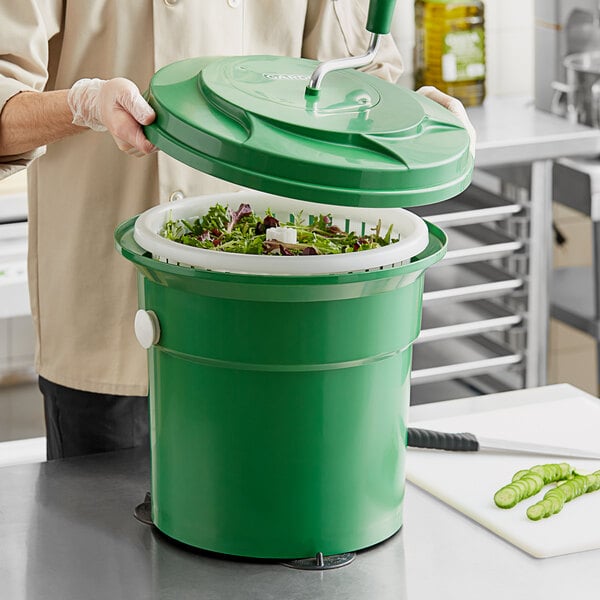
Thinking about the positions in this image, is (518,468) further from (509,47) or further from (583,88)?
(509,47)

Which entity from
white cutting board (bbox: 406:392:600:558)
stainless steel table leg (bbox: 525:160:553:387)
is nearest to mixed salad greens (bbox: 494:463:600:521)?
white cutting board (bbox: 406:392:600:558)

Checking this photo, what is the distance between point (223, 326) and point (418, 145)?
9.5 inches

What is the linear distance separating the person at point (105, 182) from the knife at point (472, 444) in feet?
1.43

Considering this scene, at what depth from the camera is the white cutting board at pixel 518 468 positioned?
114 cm

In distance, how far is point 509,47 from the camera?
11.0 ft

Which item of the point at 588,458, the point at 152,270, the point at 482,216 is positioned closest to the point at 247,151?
the point at 152,270

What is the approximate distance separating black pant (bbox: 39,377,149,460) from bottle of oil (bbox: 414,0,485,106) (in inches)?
65.4

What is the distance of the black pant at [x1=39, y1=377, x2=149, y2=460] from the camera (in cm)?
161

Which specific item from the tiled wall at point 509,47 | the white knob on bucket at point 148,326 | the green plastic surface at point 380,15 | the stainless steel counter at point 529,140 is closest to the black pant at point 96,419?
the white knob on bucket at point 148,326

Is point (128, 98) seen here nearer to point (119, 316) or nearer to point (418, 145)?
point (418, 145)

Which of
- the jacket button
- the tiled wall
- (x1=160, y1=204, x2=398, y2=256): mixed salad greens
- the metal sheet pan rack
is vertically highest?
the tiled wall

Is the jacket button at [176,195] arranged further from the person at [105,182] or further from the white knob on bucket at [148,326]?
the white knob on bucket at [148,326]

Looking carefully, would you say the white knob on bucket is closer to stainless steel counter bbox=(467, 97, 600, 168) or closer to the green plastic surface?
the green plastic surface

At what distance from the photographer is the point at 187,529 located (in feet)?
3.72
